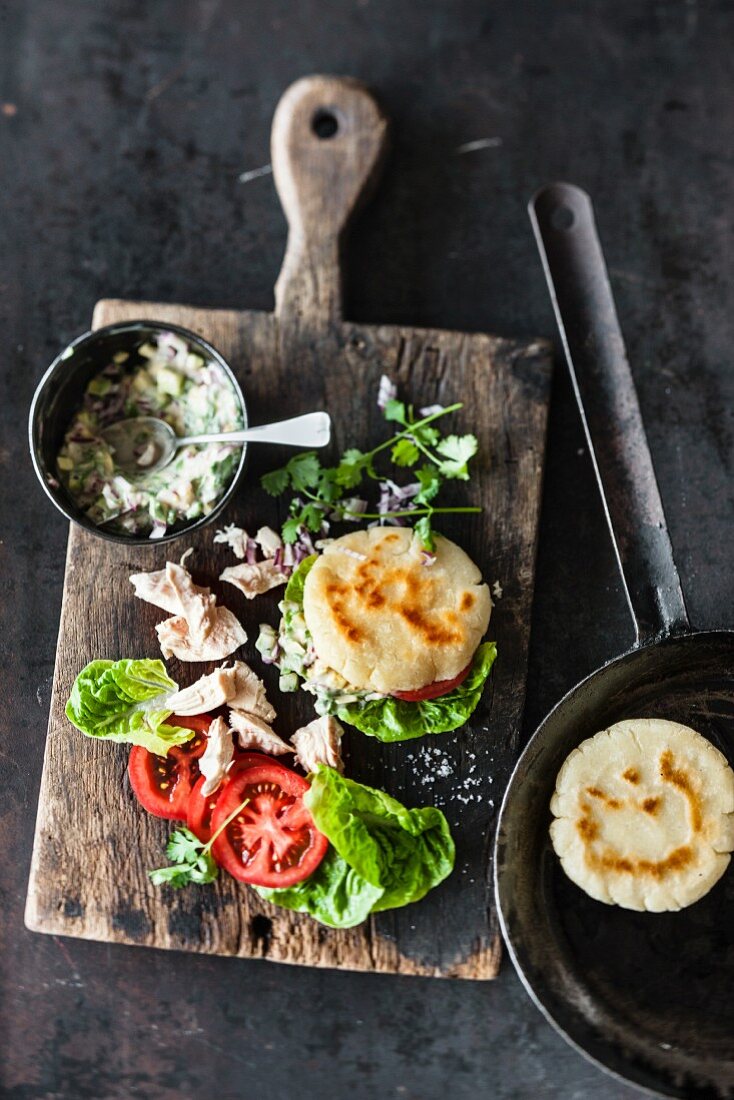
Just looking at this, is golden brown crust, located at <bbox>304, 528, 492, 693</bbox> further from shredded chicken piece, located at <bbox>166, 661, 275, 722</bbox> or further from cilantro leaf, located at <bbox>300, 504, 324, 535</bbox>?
shredded chicken piece, located at <bbox>166, 661, 275, 722</bbox>

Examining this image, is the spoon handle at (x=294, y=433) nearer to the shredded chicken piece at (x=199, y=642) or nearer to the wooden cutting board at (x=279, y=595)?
the wooden cutting board at (x=279, y=595)

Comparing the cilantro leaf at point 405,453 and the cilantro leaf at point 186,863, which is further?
the cilantro leaf at point 405,453

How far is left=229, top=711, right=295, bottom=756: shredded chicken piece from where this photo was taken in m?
3.48

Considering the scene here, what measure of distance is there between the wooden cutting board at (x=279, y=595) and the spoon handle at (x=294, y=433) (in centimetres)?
18

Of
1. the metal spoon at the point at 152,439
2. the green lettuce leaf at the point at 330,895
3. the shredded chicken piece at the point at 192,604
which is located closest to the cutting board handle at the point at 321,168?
the metal spoon at the point at 152,439

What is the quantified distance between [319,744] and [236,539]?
81cm

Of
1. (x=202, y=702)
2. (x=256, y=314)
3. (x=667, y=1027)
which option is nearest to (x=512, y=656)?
(x=202, y=702)

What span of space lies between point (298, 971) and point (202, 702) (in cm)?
109

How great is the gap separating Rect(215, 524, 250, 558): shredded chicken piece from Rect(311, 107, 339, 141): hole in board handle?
Answer: 1.61m

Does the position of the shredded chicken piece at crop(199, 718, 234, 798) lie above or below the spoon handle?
below

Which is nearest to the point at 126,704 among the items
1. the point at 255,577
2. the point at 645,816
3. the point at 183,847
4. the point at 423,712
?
the point at 183,847

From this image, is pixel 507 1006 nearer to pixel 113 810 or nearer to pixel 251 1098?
pixel 251 1098

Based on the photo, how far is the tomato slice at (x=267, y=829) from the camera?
3396 mm

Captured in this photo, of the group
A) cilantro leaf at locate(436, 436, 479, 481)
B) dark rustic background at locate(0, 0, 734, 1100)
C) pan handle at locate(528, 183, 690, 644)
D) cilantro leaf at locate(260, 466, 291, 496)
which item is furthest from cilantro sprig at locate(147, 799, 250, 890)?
pan handle at locate(528, 183, 690, 644)
